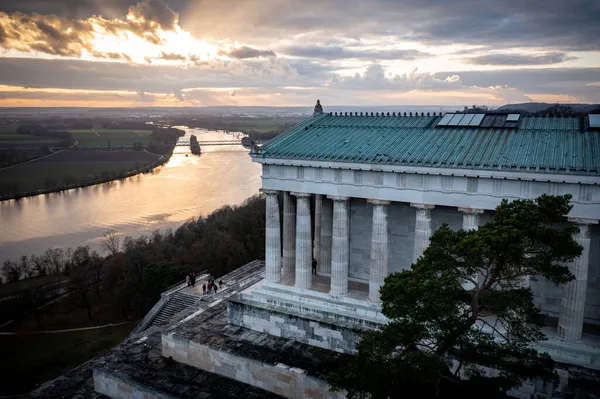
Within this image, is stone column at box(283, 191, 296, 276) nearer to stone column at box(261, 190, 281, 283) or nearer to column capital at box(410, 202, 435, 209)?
stone column at box(261, 190, 281, 283)

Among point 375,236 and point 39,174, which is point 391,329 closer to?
point 375,236

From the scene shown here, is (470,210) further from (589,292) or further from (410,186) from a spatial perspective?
(589,292)

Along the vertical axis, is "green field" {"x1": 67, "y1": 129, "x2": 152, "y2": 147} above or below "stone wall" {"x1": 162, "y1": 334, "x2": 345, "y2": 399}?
above

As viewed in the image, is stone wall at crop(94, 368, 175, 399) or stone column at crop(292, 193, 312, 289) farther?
stone column at crop(292, 193, 312, 289)

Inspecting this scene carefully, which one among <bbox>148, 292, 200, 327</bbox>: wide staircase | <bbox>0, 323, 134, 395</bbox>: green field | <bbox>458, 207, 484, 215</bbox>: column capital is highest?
<bbox>458, 207, 484, 215</bbox>: column capital

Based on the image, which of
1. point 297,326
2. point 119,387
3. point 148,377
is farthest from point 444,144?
point 119,387

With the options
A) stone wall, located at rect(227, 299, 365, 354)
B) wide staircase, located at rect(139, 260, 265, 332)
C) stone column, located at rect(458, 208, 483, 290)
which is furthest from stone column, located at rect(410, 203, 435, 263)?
wide staircase, located at rect(139, 260, 265, 332)
